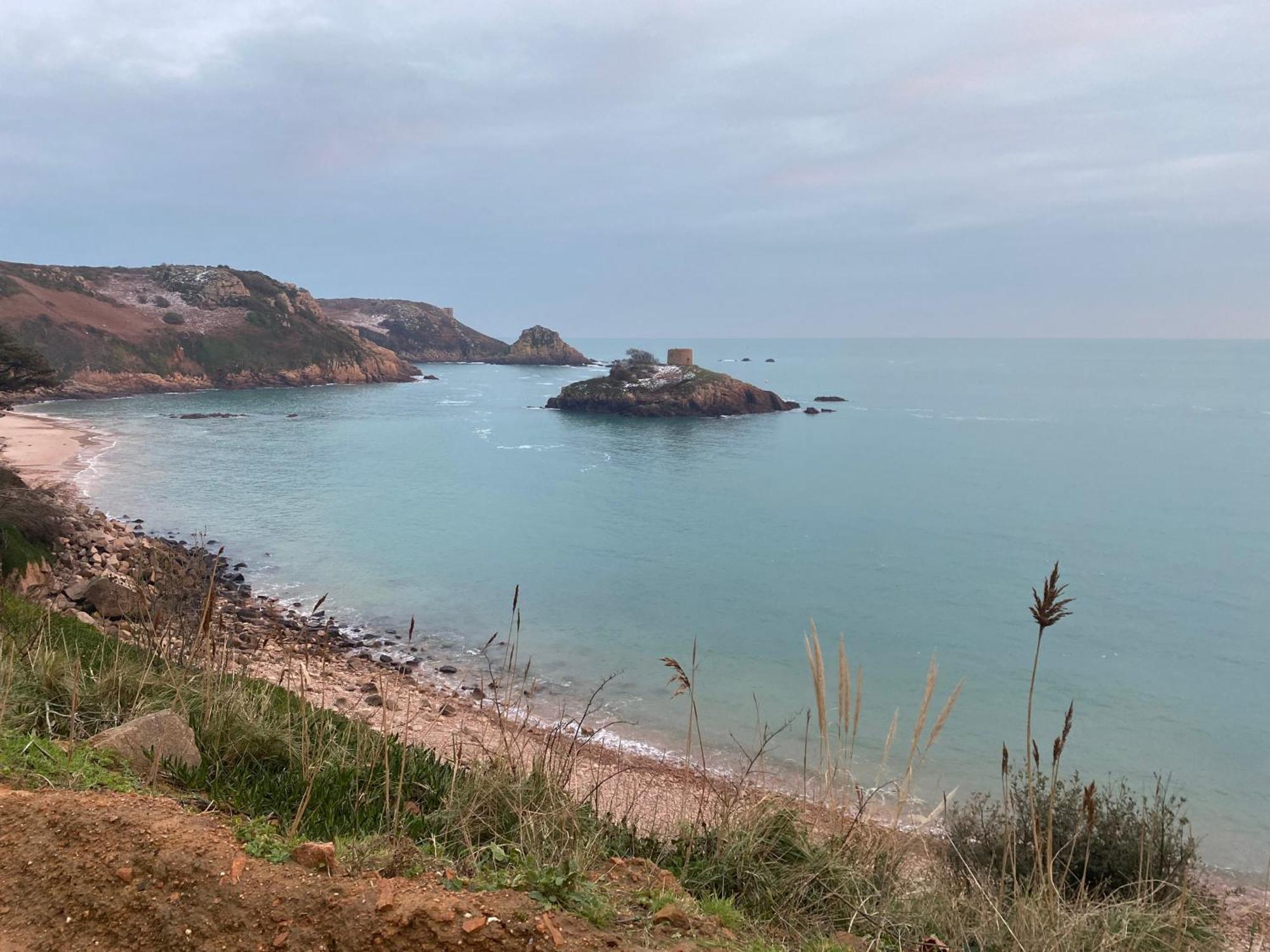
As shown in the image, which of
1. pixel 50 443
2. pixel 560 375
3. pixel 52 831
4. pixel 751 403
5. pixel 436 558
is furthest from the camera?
pixel 560 375

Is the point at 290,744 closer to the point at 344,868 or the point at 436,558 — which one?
the point at 344,868

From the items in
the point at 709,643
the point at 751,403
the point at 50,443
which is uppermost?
the point at 751,403

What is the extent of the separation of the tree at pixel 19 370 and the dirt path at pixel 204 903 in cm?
2595

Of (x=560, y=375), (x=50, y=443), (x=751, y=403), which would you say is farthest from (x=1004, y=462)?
(x=560, y=375)

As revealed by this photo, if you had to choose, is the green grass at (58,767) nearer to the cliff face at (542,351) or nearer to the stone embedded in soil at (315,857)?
the stone embedded in soil at (315,857)

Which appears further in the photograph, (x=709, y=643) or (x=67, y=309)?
(x=67, y=309)

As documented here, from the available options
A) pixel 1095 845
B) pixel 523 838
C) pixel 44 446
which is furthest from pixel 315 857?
pixel 44 446

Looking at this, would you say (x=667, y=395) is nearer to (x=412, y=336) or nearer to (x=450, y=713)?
(x=450, y=713)

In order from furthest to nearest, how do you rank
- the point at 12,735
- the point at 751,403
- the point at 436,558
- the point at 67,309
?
1. the point at 67,309
2. the point at 751,403
3. the point at 436,558
4. the point at 12,735

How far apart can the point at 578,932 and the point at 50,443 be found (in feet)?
199

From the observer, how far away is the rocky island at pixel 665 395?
8375cm

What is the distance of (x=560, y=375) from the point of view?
146 metres

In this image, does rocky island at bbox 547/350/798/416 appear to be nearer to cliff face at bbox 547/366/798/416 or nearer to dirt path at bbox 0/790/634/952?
cliff face at bbox 547/366/798/416

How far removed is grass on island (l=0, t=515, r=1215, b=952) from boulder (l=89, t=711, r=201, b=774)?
0.11m
